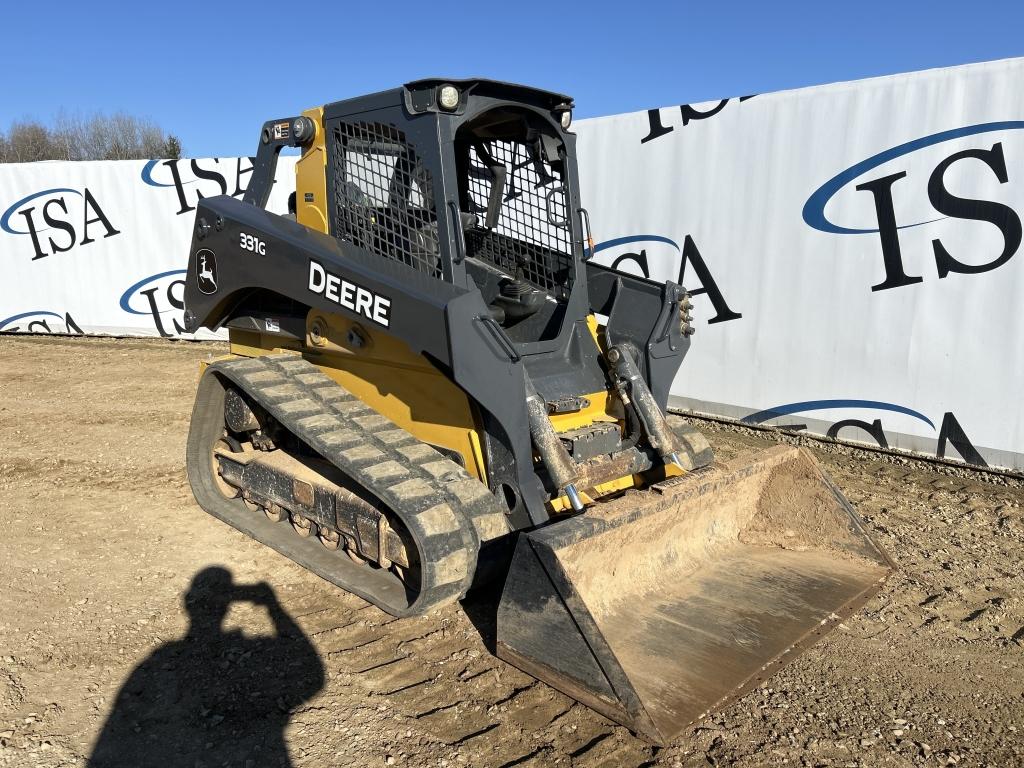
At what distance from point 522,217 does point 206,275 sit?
73.3 inches

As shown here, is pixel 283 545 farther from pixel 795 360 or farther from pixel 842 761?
pixel 795 360

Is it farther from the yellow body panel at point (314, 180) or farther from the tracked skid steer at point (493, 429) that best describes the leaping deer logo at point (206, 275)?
the yellow body panel at point (314, 180)

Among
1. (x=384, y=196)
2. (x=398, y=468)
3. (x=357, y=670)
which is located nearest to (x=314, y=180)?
(x=384, y=196)

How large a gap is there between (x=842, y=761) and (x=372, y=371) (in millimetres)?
2638

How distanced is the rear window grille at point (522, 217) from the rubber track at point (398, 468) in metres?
1.26

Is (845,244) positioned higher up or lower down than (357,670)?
higher up

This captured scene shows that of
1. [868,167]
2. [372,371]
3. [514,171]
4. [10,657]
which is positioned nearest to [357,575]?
[372,371]

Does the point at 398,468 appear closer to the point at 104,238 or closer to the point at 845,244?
the point at 845,244

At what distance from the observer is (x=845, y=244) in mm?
6242

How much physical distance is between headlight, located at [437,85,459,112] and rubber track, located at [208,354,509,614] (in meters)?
1.51

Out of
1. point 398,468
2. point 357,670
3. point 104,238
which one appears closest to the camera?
point 357,670

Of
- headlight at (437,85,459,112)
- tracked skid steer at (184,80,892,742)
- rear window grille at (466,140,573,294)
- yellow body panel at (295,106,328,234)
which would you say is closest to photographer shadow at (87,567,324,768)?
tracked skid steer at (184,80,892,742)

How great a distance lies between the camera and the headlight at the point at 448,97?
332cm

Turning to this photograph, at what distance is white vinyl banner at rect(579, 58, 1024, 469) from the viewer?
18.5 feet
